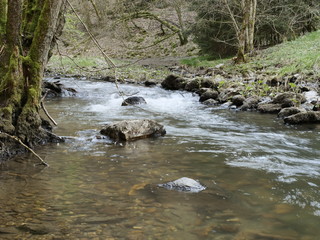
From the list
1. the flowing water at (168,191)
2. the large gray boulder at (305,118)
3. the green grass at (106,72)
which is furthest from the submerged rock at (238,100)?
the green grass at (106,72)

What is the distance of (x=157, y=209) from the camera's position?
321cm

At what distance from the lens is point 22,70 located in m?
5.02

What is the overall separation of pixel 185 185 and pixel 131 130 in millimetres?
2577

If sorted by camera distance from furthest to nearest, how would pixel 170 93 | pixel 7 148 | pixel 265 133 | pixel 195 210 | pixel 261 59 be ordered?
pixel 261 59 < pixel 170 93 < pixel 265 133 < pixel 7 148 < pixel 195 210

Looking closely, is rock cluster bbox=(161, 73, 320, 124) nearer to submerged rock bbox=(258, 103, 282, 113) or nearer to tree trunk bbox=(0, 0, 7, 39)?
submerged rock bbox=(258, 103, 282, 113)

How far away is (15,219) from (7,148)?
6.91 ft

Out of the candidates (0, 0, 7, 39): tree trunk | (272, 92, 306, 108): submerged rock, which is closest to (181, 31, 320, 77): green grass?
(272, 92, 306, 108): submerged rock

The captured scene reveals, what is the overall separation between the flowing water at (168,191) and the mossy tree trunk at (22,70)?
46 cm

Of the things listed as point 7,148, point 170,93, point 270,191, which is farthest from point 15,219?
point 170,93

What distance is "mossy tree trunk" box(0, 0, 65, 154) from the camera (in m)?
4.74

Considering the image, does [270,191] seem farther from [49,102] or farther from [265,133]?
[49,102]

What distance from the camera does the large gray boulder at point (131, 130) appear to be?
604 cm

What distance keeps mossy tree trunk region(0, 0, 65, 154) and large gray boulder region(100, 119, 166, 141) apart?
1.31 meters

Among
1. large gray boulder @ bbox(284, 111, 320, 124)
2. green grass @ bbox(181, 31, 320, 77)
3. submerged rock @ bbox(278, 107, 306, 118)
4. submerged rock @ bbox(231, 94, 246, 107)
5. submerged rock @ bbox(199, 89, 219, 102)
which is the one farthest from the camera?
green grass @ bbox(181, 31, 320, 77)
